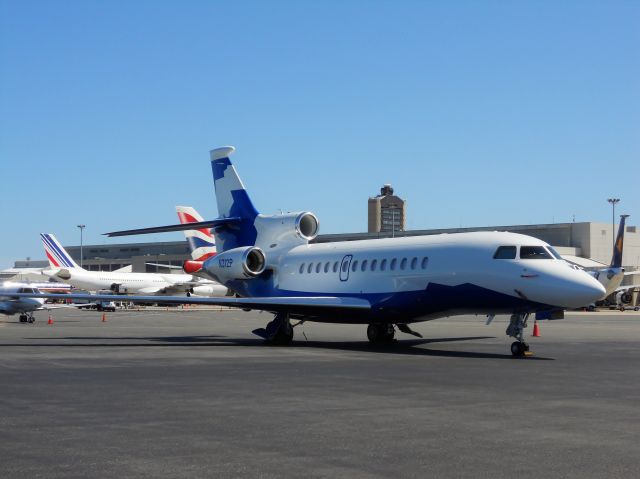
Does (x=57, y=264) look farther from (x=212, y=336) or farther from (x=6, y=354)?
(x=6, y=354)

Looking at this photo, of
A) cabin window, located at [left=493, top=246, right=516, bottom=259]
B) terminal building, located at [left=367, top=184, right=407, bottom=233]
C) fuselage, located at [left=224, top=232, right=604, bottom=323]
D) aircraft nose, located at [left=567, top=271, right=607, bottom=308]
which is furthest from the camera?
terminal building, located at [left=367, top=184, right=407, bottom=233]

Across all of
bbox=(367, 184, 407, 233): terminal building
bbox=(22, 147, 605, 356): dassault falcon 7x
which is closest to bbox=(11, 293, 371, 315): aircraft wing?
bbox=(22, 147, 605, 356): dassault falcon 7x

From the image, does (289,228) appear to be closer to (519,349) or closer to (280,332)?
(280,332)

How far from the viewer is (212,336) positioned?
101 ft

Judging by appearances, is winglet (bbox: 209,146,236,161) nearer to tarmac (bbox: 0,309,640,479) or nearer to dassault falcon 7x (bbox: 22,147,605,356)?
dassault falcon 7x (bbox: 22,147,605,356)

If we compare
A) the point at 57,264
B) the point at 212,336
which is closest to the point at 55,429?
the point at 212,336

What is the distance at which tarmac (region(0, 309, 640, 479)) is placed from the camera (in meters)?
7.58

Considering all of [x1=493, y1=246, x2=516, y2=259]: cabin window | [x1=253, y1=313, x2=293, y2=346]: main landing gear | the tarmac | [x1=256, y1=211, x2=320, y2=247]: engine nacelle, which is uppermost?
[x1=256, y1=211, x2=320, y2=247]: engine nacelle

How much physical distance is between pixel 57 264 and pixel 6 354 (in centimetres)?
6226

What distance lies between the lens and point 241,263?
28.3 m

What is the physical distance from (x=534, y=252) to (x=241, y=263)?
10.2 m

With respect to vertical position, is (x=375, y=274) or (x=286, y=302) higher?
(x=375, y=274)

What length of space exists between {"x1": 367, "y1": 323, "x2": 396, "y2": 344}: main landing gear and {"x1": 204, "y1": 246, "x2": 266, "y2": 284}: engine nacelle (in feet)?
14.9

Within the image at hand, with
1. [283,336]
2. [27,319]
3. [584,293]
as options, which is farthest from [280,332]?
[27,319]
